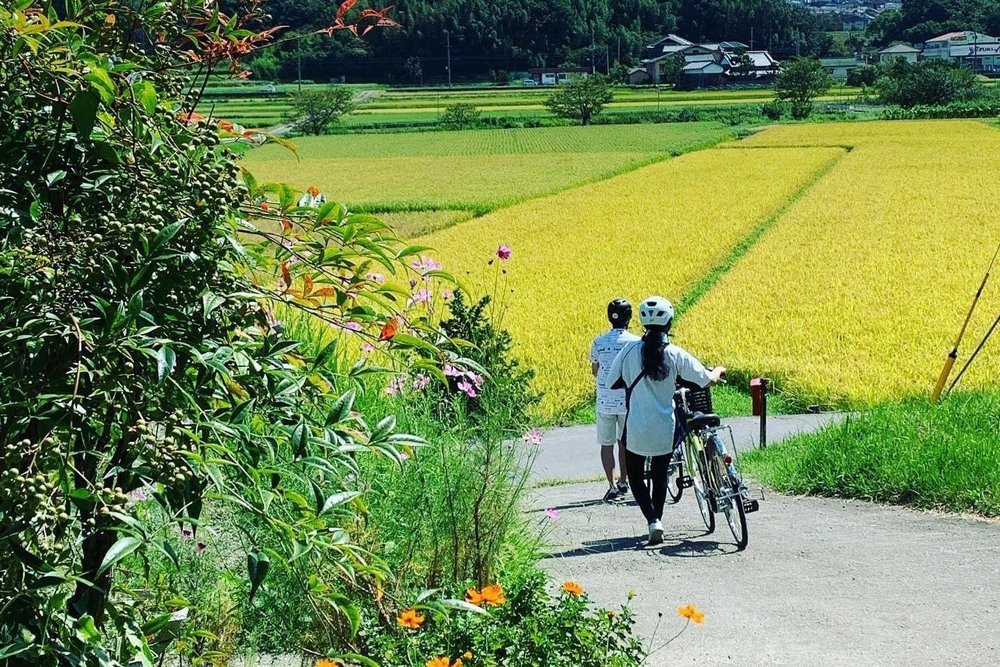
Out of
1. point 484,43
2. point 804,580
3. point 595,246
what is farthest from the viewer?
point 484,43

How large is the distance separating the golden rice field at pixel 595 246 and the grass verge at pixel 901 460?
2864mm

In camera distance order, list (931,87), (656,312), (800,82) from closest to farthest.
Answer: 1. (656,312)
2. (931,87)
3. (800,82)

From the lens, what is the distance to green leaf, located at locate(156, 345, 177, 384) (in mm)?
2152

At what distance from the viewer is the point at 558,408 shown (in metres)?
15.1

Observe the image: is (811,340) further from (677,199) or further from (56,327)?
(677,199)

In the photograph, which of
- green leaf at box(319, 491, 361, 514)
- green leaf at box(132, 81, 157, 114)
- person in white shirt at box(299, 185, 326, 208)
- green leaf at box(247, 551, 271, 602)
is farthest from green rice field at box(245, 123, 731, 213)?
green leaf at box(247, 551, 271, 602)

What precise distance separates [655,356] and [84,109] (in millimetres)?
5521

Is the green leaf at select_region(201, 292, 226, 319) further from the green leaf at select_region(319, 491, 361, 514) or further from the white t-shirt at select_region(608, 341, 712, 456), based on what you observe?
the white t-shirt at select_region(608, 341, 712, 456)

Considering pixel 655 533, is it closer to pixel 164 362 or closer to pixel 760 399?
pixel 760 399

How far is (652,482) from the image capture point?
7.76m

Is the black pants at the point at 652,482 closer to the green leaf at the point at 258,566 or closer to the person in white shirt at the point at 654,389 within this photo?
the person in white shirt at the point at 654,389

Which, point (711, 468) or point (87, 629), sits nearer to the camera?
point (87, 629)

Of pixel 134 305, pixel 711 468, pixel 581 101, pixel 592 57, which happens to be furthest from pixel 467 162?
pixel 592 57

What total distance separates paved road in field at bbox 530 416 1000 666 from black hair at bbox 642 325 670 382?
3.58 ft
